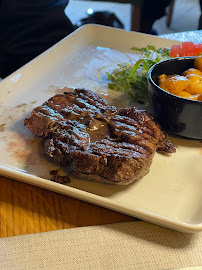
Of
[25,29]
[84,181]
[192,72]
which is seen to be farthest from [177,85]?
[25,29]

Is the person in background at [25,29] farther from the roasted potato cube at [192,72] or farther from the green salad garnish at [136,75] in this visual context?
the roasted potato cube at [192,72]

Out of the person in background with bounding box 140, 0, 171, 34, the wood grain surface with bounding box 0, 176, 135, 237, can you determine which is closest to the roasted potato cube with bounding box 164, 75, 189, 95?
the wood grain surface with bounding box 0, 176, 135, 237

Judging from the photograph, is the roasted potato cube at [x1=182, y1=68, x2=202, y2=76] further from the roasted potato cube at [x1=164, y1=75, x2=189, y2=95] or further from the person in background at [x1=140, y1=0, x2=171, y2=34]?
the person in background at [x1=140, y1=0, x2=171, y2=34]

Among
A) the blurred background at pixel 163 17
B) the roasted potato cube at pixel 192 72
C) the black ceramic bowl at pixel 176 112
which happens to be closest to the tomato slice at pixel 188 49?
the roasted potato cube at pixel 192 72

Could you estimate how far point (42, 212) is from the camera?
170 centimetres

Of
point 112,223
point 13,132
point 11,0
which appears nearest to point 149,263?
point 112,223

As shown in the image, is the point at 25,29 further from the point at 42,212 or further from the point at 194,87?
the point at 42,212

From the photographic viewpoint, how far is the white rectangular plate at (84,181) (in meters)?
1.63

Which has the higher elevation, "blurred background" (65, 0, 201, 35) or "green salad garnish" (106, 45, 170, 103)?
"green salad garnish" (106, 45, 170, 103)

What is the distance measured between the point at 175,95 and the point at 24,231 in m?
1.24

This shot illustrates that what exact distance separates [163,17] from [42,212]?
7.96m

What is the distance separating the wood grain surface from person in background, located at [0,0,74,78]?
259 cm

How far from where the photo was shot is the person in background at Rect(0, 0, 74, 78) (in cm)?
400

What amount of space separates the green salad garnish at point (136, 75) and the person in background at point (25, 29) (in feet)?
4.95
